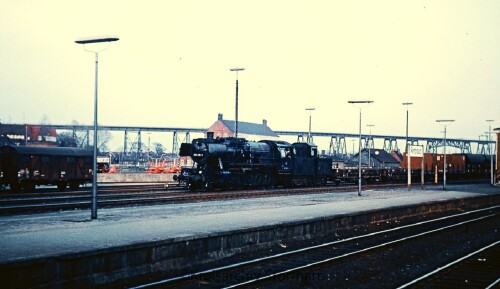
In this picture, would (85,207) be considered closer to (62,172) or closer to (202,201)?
(202,201)

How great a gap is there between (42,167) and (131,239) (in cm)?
2455

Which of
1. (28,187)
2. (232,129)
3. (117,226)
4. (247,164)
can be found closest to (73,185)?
(28,187)

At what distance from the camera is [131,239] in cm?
1352

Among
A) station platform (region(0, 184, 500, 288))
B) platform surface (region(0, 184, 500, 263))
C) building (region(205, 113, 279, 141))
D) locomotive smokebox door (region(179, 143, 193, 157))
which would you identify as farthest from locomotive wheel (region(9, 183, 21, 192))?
building (region(205, 113, 279, 141))

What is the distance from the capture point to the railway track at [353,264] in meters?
11.9

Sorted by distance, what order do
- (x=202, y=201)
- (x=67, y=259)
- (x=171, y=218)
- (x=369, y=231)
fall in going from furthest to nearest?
(x=202, y=201) < (x=369, y=231) < (x=171, y=218) < (x=67, y=259)

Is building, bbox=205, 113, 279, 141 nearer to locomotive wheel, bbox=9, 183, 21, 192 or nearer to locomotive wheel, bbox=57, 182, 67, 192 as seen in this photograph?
locomotive wheel, bbox=57, 182, 67, 192

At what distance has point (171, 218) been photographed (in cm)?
1934

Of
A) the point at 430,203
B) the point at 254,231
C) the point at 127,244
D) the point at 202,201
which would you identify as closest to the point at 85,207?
the point at 202,201

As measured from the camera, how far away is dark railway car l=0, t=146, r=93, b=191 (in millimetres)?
34500

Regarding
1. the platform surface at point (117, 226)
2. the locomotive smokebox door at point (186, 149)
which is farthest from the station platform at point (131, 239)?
the locomotive smokebox door at point (186, 149)

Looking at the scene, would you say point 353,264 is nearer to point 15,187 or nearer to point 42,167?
point 42,167

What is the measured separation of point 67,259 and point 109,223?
675cm

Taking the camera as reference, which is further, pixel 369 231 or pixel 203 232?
pixel 369 231
